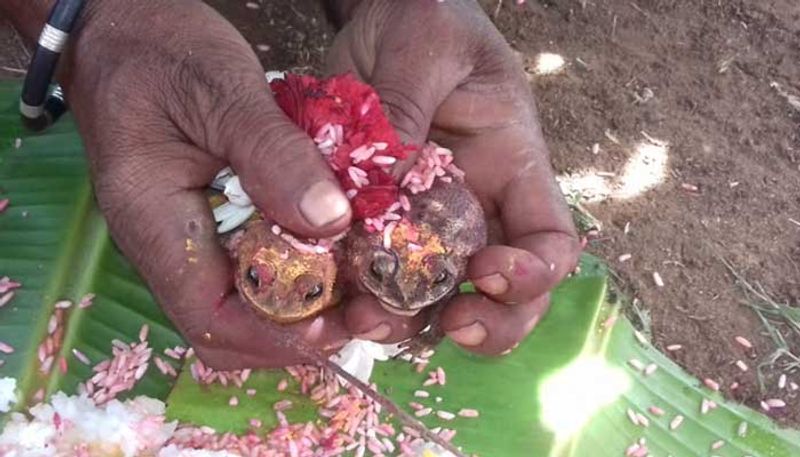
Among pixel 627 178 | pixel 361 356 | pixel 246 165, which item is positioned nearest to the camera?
pixel 246 165

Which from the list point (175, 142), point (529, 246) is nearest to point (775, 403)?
point (529, 246)

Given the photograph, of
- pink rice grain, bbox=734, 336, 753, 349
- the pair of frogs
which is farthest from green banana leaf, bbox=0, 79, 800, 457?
the pair of frogs

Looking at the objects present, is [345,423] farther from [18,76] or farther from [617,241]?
[18,76]

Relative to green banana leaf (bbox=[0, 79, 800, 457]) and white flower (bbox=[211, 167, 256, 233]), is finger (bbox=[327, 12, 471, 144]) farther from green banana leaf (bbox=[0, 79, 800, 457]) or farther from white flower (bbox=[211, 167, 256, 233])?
green banana leaf (bbox=[0, 79, 800, 457])

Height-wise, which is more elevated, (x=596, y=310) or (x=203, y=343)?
(x=203, y=343)

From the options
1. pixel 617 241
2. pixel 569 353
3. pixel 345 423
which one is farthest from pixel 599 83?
pixel 345 423

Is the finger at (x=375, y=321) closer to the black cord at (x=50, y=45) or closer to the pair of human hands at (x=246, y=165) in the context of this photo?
the pair of human hands at (x=246, y=165)

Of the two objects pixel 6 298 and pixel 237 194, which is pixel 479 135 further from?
pixel 6 298
